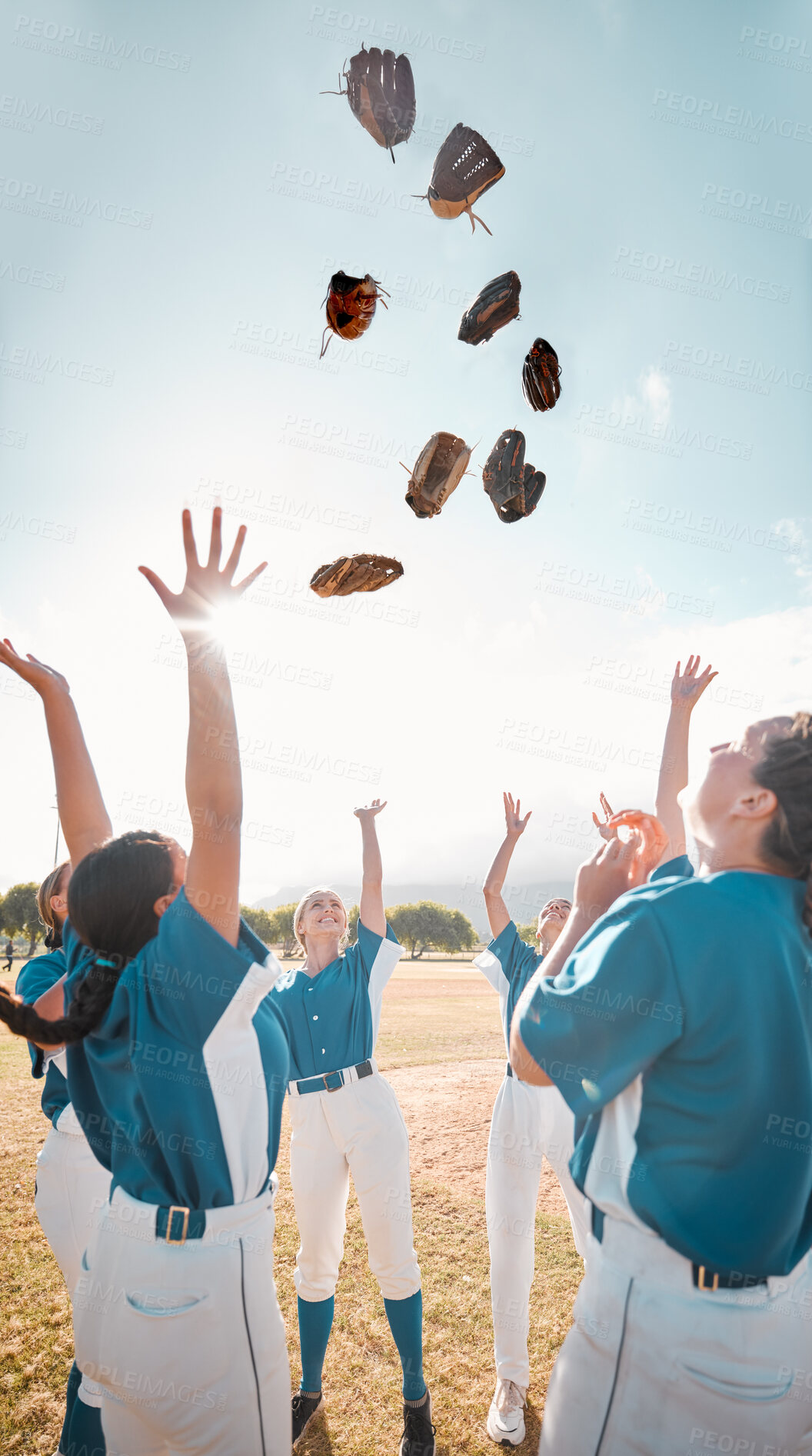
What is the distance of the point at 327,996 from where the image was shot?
407 centimetres

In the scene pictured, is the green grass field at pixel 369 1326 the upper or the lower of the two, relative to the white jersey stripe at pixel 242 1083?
lower

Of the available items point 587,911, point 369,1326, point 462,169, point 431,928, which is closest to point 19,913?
point 431,928

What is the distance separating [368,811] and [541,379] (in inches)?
112

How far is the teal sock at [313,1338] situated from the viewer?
367cm

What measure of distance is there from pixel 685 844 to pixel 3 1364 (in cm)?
469

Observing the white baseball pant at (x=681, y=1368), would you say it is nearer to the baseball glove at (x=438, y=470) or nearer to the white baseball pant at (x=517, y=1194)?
the white baseball pant at (x=517, y=1194)

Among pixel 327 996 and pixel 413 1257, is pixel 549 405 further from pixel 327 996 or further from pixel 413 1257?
pixel 413 1257

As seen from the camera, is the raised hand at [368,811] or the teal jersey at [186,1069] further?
the raised hand at [368,811]

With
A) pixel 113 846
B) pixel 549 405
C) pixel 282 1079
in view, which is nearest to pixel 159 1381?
pixel 282 1079

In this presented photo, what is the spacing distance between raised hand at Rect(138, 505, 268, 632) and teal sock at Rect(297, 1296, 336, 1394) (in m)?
3.77

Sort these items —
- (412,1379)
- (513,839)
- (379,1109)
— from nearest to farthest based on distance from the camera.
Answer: (412,1379), (379,1109), (513,839)

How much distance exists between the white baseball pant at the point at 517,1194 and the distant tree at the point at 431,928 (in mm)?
73714

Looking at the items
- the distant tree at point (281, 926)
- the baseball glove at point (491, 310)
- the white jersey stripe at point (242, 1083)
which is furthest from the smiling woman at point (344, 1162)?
the distant tree at point (281, 926)

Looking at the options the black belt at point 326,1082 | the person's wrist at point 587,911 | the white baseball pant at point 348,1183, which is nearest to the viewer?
the person's wrist at point 587,911
